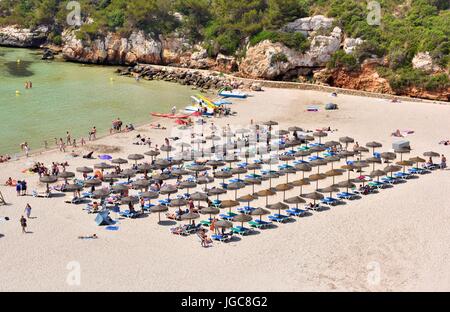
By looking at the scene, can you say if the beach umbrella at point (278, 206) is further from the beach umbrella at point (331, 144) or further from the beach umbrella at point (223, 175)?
the beach umbrella at point (331, 144)

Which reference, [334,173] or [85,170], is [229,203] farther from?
[85,170]

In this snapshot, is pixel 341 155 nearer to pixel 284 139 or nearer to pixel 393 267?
pixel 284 139

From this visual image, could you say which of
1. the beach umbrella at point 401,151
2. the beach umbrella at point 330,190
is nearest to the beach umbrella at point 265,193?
the beach umbrella at point 330,190

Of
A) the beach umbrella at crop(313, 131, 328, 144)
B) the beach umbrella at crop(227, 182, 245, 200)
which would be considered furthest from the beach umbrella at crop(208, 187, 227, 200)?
the beach umbrella at crop(313, 131, 328, 144)

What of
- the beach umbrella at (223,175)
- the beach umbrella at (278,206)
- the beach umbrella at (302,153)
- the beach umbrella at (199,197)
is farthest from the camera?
the beach umbrella at (302,153)

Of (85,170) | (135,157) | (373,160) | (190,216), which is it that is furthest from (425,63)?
(190,216)

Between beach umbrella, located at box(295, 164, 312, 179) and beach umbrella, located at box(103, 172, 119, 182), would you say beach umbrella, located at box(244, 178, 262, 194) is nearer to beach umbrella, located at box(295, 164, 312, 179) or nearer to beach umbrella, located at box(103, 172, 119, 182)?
beach umbrella, located at box(295, 164, 312, 179)

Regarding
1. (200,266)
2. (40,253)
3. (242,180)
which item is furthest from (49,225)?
(242,180)
